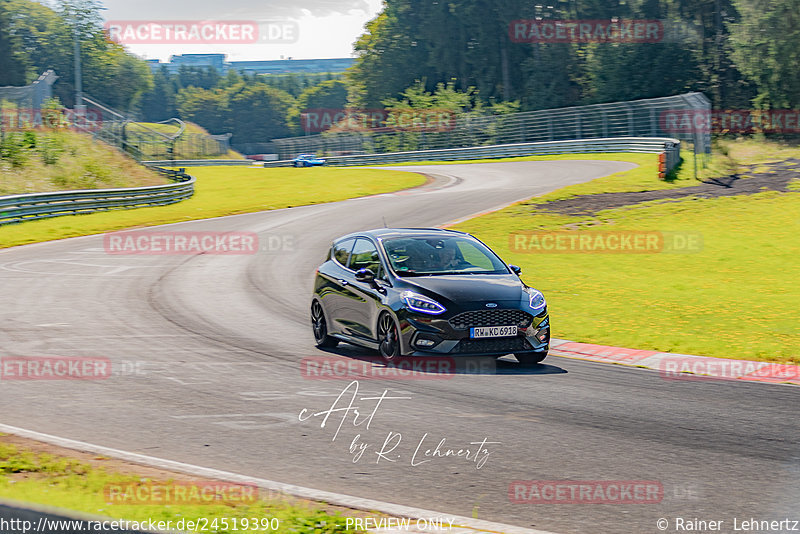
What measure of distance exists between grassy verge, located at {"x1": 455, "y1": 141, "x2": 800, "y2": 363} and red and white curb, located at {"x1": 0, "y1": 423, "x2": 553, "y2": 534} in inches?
287

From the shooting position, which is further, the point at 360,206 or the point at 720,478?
the point at 360,206

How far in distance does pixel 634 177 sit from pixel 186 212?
1773 centimetres

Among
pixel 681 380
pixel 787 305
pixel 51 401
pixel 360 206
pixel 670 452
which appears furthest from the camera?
pixel 360 206

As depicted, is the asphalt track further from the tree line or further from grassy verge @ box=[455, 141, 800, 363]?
the tree line

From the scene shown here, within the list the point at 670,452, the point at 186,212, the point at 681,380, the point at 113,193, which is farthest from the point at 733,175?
the point at 670,452

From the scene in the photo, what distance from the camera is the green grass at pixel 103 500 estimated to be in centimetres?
544

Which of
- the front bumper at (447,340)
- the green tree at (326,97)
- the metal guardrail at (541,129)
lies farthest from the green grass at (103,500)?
the green tree at (326,97)

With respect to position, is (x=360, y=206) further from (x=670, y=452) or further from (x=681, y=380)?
(x=670, y=452)

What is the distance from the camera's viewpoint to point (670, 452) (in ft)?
24.3

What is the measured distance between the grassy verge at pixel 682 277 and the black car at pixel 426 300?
2.34 meters

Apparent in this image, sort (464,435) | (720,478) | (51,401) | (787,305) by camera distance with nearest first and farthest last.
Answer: (720,478) → (464,435) → (51,401) → (787,305)

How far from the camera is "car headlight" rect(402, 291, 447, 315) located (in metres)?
10.7

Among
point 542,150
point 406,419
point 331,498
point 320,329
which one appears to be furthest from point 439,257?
point 542,150
